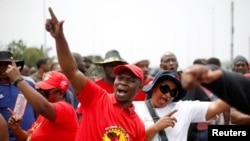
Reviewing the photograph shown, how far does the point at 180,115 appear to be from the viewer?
11.7ft

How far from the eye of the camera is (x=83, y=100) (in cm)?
301

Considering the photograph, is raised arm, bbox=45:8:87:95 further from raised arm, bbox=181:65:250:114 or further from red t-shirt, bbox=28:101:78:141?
raised arm, bbox=181:65:250:114

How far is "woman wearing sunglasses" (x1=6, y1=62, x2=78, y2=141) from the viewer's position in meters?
3.32

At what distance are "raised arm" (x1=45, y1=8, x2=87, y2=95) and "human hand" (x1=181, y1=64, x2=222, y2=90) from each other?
150 centimetres

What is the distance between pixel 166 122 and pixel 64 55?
40.0 inches

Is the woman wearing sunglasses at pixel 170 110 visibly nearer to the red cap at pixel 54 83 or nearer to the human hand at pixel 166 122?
the human hand at pixel 166 122

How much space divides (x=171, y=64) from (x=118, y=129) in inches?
141

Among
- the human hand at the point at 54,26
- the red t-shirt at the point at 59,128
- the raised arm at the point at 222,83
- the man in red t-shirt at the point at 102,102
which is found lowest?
the red t-shirt at the point at 59,128

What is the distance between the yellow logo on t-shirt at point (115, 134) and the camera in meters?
2.94

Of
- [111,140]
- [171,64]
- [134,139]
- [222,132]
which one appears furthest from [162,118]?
[171,64]

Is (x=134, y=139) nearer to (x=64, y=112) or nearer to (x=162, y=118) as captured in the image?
(x=162, y=118)

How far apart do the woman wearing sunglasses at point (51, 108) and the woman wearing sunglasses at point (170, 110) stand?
0.62m

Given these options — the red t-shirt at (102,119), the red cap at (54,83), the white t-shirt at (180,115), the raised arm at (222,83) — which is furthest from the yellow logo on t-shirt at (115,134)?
the raised arm at (222,83)

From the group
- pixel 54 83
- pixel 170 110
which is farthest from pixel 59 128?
pixel 170 110
